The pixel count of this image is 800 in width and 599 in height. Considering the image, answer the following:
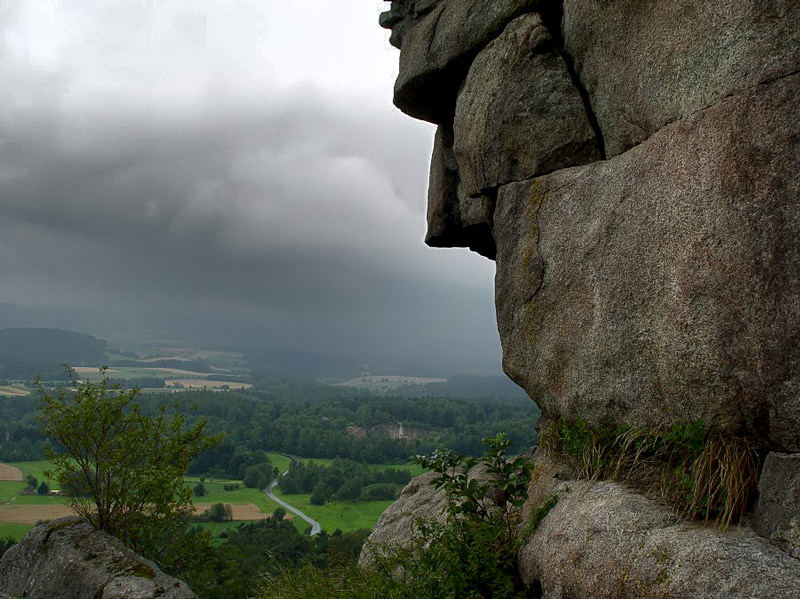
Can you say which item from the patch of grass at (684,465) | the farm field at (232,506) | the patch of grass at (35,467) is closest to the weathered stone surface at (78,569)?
the patch of grass at (684,465)

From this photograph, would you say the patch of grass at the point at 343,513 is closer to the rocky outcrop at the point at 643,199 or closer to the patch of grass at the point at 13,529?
the patch of grass at the point at 13,529

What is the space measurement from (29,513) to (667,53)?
237 feet

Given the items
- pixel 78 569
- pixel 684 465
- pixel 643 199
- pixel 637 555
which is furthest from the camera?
pixel 78 569

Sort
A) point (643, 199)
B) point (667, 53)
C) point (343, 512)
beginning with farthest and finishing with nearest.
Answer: point (343, 512), point (667, 53), point (643, 199)

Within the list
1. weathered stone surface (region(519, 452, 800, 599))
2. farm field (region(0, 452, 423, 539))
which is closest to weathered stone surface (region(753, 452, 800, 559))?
weathered stone surface (region(519, 452, 800, 599))

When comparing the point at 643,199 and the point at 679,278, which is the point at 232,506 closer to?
the point at 643,199

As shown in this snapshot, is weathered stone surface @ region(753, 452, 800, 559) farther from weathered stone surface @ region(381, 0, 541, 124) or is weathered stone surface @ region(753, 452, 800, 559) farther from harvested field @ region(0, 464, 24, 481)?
harvested field @ region(0, 464, 24, 481)

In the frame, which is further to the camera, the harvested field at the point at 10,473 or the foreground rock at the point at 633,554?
the harvested field at the point at 10,473

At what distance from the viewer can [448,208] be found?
16016 millimetres

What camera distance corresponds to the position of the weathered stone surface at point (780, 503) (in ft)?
18.6

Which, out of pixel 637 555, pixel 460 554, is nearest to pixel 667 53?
pixel 637 555

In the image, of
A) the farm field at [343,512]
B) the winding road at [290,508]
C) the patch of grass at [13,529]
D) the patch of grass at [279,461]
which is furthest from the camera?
the patch of grass at [279,461]

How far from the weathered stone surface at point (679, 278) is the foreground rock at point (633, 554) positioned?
1297mm

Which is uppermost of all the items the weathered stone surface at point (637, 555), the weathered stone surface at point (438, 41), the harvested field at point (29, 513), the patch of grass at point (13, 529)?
the weathered stone surface at point (438, 41)
